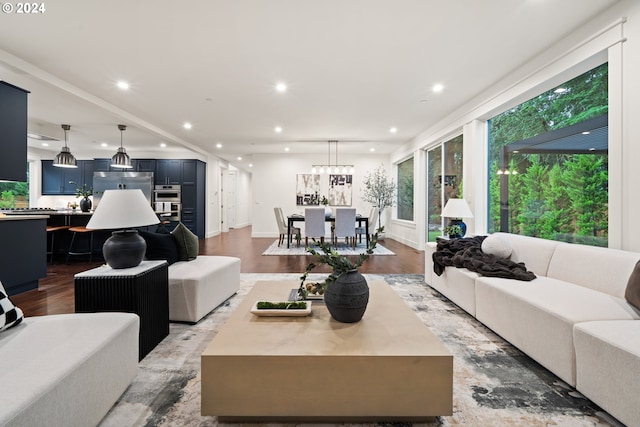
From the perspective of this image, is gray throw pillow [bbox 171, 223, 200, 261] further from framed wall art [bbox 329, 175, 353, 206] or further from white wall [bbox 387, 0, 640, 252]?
framed wall art [bbox 329, 175, 353, 206]

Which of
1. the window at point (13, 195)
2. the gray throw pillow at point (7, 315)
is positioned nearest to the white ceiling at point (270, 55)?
the gray throw pillow at point (7, 315)

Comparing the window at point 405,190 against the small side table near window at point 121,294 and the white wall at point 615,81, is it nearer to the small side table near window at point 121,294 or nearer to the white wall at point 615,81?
the white wall at point 615,81

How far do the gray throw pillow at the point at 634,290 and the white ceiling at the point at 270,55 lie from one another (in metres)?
2.09

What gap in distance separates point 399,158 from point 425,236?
2505 millimetres

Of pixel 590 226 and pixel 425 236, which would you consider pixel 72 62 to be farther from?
pixel 425 236

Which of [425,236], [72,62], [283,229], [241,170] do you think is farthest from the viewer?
[241,170]

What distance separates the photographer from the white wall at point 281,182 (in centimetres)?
898

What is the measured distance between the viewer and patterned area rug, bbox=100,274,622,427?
54.7 inches

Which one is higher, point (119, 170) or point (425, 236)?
point (119, 170)

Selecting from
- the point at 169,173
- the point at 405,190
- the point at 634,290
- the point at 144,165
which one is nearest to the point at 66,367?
the point at 634,290

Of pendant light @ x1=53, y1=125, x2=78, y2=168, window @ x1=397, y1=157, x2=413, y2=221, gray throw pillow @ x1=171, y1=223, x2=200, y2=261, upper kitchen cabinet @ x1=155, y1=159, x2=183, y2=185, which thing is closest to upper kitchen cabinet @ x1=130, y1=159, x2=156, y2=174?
upper kitchen cabinet @ x1=155, y1=159, x2=183, y2=185

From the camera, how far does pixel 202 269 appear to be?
2729 mm

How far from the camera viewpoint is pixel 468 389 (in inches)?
63.9

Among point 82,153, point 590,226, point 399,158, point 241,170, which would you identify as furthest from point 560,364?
point 241,170
